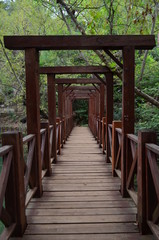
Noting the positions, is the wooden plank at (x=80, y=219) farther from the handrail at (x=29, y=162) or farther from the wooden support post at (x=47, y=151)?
the wooden support post at (x=47, y=151)

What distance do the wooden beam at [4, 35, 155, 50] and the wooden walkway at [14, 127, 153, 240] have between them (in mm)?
2110

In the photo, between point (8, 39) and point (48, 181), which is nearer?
point (8, 39)

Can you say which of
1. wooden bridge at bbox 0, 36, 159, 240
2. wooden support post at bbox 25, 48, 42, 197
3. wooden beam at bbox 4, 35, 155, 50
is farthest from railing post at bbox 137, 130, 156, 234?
wooden support post at bbox 25, 48, 42, 197

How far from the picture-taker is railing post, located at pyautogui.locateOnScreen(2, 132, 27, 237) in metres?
2.14

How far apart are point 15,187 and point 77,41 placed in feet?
6.46

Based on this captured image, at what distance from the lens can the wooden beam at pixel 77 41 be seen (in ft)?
9.69

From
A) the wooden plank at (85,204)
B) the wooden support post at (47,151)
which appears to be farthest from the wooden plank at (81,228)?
the wooden support post at (47,151)

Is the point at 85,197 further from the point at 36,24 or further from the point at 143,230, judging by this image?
the point at 36,24

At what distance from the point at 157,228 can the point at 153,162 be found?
1.98 ft

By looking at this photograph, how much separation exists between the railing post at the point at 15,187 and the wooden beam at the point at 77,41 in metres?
1.39

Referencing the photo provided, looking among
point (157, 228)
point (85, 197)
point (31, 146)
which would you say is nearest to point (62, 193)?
point (85, 197)

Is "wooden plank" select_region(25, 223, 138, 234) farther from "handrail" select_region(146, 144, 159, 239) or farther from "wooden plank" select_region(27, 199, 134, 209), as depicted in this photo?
"wooden plank" select_region(27, 199, 134, 209)

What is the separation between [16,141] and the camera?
7.09ft

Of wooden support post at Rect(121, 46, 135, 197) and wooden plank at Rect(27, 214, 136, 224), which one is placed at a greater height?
wooden support post at Rect(121, 46, 135, 197)
